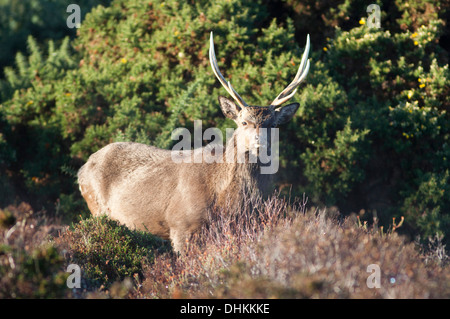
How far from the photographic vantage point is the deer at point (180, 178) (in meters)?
7.18

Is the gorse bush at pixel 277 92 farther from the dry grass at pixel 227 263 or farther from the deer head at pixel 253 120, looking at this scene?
the dry grass at pixel 227 263

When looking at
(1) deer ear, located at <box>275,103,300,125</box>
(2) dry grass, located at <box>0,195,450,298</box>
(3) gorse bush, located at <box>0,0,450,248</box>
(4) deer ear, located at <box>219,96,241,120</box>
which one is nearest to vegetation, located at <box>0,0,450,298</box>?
Result: (3) gorse bush, located at <box>0,0,450,248</box>

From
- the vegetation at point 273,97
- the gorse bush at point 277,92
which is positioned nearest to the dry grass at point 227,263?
the vegetation at point 273,97

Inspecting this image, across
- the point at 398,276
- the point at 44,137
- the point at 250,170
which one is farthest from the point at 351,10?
the point at 398,276

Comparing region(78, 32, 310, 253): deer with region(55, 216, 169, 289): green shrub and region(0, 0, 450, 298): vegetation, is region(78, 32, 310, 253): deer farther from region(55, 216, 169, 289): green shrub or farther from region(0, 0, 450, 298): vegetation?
region(0, 0, 450, 298): vegetation

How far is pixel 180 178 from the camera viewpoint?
7645 millimetres

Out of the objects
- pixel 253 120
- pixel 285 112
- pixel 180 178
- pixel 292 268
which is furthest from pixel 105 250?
pixel 285 112

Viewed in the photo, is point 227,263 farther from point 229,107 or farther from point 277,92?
point 277,92

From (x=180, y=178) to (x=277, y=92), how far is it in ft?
11.6

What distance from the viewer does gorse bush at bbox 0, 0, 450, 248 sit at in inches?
408

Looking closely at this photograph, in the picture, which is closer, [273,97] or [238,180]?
[238,180]

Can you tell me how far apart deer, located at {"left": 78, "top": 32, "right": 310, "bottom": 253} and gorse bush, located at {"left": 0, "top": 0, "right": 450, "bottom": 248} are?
172 cm
